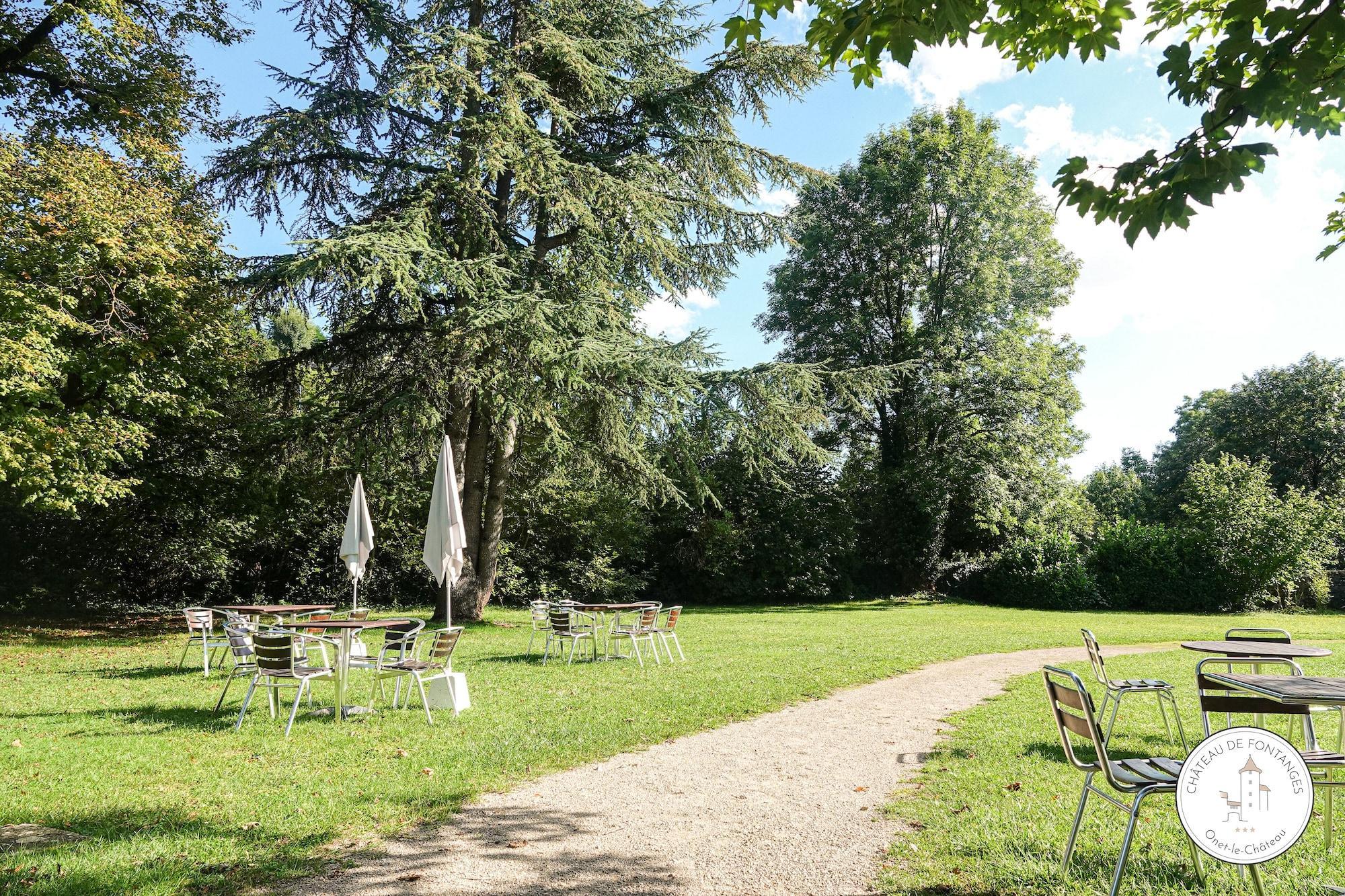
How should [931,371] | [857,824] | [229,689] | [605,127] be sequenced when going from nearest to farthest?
1. [857,824]
2. [229,689]
3. [605,127]
4. [931,371]

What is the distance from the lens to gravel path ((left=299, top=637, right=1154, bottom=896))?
151 inches

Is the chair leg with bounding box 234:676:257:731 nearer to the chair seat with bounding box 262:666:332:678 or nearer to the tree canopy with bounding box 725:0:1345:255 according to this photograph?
the chair seat with bounding box 262:666:332:678

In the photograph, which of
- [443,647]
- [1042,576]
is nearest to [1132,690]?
[443,647]

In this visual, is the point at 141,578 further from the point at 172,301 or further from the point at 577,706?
the point at 577,706

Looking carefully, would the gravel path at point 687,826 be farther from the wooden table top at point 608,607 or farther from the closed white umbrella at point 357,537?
the closed white umbrella at point 357,537

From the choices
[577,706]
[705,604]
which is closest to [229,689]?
[577,706]

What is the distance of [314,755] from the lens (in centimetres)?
625

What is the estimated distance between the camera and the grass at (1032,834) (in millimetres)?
3693

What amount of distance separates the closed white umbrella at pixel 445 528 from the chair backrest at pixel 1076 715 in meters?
6.69

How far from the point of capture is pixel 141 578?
2114cm

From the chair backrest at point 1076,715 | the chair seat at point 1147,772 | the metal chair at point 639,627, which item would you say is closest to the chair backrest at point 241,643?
the metal chair at point 639,627

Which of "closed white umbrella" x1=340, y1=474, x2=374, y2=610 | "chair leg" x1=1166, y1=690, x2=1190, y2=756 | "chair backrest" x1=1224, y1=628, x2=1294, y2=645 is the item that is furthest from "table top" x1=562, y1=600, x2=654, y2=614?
"chair backrest" x1=1224, y1=628, x2=1294, y2=645

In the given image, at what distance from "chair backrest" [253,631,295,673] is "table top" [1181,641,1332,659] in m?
7.39

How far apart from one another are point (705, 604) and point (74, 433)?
18825 millimetres
